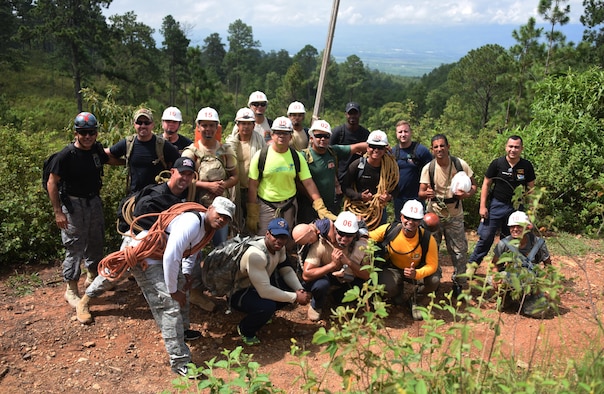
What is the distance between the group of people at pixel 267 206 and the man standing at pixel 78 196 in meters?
0.01

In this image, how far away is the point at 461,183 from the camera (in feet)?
16.3

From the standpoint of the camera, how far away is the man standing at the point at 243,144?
5.12 metres

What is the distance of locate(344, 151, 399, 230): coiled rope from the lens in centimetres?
539

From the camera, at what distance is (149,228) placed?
3996 millimetres

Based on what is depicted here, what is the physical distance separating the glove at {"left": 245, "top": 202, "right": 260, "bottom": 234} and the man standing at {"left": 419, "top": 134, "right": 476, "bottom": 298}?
1.83 meters

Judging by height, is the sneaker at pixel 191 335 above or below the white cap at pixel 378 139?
below

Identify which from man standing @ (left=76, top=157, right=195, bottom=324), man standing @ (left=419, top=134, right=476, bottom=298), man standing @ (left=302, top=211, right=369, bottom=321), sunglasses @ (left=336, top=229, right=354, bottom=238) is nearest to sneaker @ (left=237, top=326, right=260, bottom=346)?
man standing @ (left=302, top=211, right=369, bottom=321)

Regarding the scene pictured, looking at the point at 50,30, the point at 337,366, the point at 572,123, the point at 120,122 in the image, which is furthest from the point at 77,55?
the point at 337,366

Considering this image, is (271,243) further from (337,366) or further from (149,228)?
(337,366)

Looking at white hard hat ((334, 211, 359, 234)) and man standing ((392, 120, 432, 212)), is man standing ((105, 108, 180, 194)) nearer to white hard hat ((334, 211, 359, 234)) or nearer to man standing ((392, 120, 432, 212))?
white hard hat ((334, 211, 359, 234))

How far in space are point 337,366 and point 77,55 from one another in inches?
1318

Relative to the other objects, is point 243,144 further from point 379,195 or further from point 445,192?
point 445,192

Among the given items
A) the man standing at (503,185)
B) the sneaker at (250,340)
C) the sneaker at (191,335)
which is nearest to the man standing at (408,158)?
the man standing at (503,185)

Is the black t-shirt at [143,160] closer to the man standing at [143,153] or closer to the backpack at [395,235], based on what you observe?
the man standing at [143,153]
